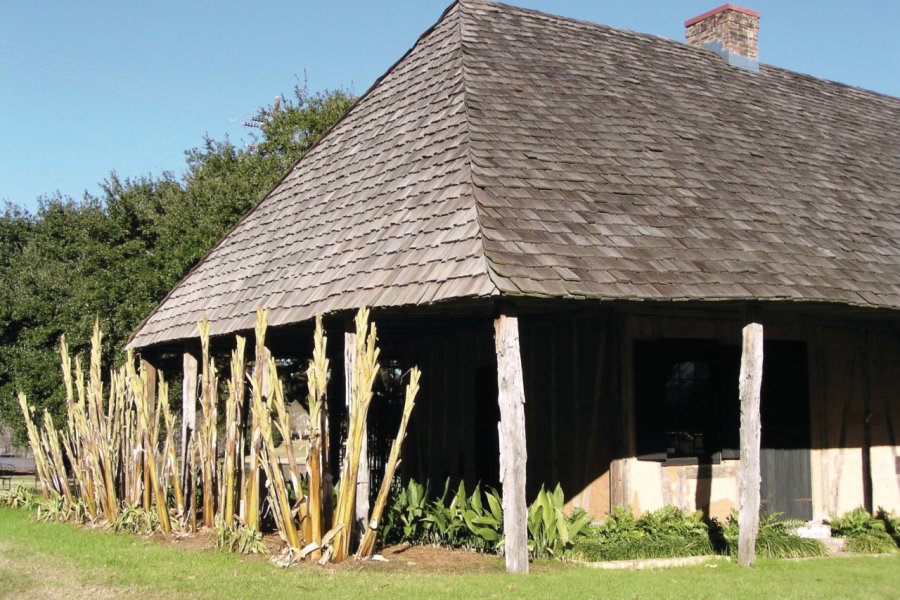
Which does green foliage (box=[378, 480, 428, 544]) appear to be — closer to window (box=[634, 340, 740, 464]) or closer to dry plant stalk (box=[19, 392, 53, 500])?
window (box=[634, 340, 740, 464])

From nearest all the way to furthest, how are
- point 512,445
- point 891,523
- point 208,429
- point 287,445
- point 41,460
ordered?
point 512,445 → point 287,445 → point 208,429 → point 891,523 → point 41,460

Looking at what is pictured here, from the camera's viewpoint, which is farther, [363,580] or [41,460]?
[41,460]

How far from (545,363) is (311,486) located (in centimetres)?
373

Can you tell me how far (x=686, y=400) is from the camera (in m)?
11.4

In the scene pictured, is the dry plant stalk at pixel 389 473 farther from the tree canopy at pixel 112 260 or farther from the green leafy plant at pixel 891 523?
the tree canopy at pixel 112 260

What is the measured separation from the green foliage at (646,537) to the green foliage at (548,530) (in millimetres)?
160

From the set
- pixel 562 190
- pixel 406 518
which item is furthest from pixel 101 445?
pixel 562 190

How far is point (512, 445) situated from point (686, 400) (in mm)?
3544

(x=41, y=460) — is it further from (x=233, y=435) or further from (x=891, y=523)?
(x=891, y=523)

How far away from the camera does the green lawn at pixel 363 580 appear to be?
798 centimetres

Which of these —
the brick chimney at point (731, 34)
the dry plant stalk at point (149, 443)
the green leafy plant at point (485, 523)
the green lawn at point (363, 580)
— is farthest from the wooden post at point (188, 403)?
the brick chimney at point (731, 34)

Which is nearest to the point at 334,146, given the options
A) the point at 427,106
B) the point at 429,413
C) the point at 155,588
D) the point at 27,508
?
the point at 427,106

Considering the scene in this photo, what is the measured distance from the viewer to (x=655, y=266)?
9438 mm

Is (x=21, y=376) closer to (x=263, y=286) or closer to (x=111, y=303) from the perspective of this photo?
(x=111, y=303)
